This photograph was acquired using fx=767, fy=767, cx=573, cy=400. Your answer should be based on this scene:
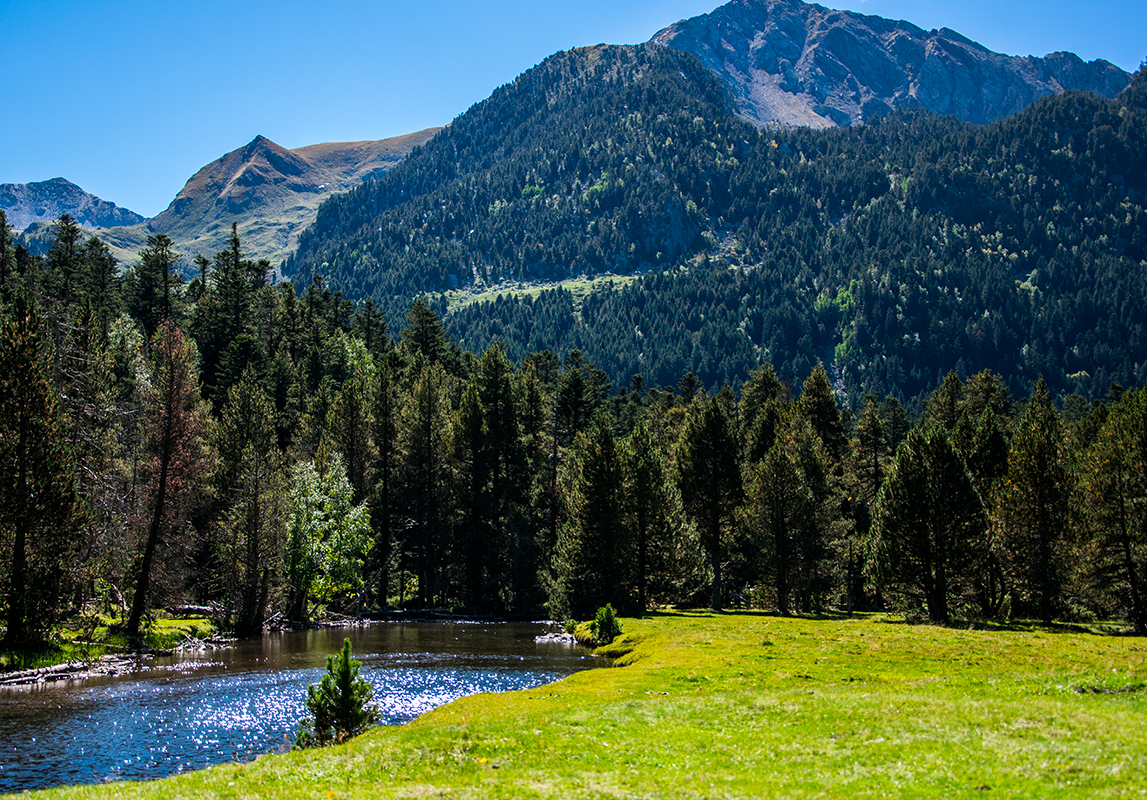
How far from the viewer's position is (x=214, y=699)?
3516cm

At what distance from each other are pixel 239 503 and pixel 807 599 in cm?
5366

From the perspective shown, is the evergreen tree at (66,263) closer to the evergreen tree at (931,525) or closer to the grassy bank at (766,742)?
the grassy bank at (766,742)

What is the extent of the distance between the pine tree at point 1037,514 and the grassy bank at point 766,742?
80.6 ft

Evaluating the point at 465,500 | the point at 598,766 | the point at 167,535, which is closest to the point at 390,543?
the point at 465,500

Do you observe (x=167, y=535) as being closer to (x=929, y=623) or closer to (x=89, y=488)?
(x=89, y=488)

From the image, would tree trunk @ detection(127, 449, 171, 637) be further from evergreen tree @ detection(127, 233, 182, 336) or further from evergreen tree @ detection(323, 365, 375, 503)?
evergreen tree @ detection(127, 233, 182, 336)

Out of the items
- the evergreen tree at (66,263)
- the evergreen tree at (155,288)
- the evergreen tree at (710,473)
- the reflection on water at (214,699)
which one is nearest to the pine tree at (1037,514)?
the evergreen tree at (710,473)

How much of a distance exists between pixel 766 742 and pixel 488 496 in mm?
69155

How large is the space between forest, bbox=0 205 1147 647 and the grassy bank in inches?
1004

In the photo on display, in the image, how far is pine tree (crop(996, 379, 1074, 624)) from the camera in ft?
186

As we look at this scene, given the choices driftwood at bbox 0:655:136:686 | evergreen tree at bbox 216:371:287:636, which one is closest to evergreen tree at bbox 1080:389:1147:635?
evergreen tree at bbox 216:371:287:636

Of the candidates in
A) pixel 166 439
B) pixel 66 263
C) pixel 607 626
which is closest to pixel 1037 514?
pixel 607 626

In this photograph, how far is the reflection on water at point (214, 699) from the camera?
25.4 m

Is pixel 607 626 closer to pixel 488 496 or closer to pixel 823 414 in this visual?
pixel 488 496
